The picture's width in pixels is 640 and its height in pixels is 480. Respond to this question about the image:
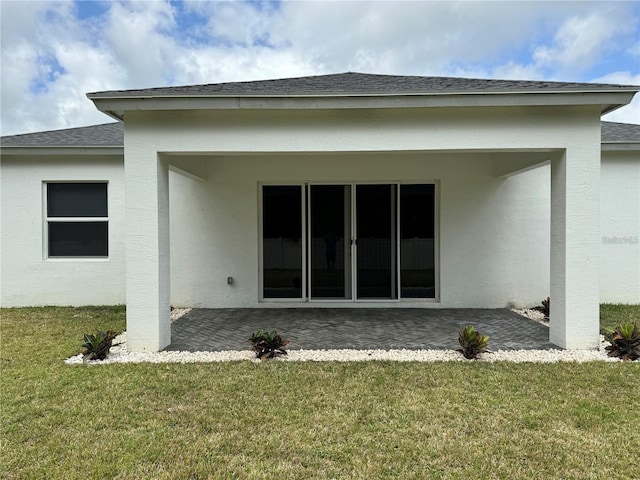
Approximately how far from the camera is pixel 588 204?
6.00 m

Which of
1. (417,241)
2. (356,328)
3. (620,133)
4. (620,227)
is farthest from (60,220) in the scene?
(620,133)

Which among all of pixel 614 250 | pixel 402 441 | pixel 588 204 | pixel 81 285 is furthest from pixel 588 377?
pixel 81 285

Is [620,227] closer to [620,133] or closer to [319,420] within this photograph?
[620,133]

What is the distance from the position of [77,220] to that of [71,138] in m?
2.10

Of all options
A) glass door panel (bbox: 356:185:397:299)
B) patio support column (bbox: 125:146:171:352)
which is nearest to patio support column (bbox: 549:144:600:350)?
glass door panel (bbox: 356:185:397:299)

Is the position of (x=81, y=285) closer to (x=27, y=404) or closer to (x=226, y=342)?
(x=226, y=342)

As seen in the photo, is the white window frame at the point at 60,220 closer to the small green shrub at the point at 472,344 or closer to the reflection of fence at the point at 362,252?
the reflection of fence at the point at 362,252

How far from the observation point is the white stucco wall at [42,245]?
9719mm

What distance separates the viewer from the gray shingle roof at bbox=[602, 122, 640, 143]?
9375mm

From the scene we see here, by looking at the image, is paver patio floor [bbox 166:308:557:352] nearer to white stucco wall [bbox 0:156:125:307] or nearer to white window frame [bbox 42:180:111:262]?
white stucco wall [bbox 0:156:125:307]

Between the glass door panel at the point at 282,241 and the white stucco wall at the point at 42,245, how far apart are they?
3445 mm

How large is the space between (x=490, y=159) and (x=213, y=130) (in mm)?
6307

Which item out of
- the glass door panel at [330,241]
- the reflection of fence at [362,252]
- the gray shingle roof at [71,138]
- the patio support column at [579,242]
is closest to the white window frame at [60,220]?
the gray shingle roof at [71,138]

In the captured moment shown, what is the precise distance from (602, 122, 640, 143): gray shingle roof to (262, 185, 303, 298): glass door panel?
716cm
